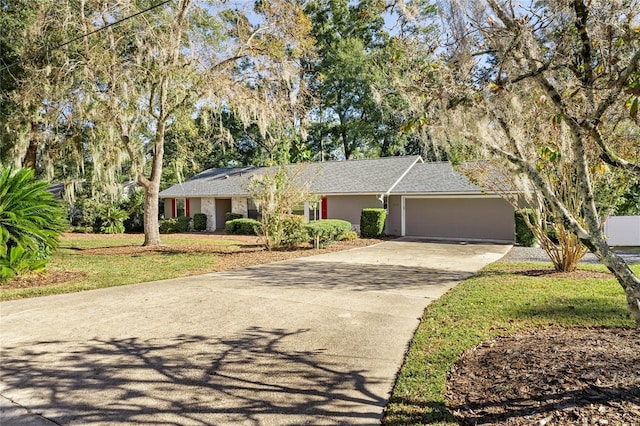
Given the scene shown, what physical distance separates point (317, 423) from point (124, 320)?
3.67m

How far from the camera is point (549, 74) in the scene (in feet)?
13.2

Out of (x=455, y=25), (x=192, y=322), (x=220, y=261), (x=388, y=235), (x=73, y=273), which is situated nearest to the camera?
(x=455, y=25)

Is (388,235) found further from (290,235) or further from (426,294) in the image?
(426,294)

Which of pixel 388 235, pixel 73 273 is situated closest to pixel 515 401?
pixel 73 273

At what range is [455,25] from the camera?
3701 mm

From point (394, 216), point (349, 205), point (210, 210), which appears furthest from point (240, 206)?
point (394, 216)

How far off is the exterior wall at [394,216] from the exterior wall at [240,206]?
8.15 metres

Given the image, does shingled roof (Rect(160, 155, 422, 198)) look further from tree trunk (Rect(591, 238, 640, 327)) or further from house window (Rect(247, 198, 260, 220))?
tree trunk (Rect(591, 238, 640, 327))

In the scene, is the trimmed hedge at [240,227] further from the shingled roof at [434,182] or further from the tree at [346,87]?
the tree at [346,87]

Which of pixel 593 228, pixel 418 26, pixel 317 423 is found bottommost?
pixel 317 423

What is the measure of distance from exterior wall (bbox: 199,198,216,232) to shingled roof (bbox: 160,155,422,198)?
616mm

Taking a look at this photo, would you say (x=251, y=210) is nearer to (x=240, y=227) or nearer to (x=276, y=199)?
(x=240, y=227)

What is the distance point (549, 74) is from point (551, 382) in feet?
9.06

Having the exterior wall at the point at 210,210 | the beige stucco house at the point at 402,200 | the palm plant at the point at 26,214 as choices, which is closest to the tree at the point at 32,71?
the palm plant at the point at 26,214
